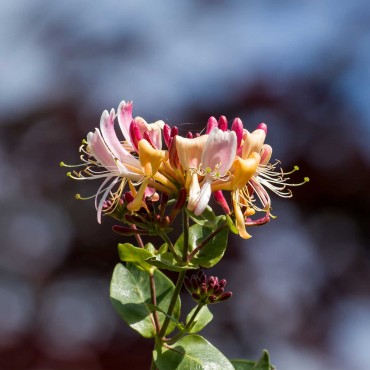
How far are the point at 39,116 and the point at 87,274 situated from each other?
0.81 m

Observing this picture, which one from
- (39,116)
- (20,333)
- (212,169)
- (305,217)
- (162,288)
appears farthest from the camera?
(39,116)

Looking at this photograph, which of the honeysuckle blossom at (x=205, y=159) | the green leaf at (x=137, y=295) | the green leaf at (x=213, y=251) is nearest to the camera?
the honeysuckle blossom at (x=205, y=159)

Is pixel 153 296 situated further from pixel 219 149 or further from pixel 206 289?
pixel 219 149

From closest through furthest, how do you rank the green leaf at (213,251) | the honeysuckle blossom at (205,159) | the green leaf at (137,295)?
the honeysuckle blossom at (205,159)
the green leaf at (213,251)
the green leaf at (137,295)

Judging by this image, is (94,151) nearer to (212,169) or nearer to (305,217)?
(212,169)

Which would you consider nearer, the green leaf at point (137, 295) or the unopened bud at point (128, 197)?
the unopened bud at point (128, 197)

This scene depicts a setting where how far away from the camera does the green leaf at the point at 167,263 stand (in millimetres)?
1058

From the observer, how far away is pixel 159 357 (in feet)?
3.71

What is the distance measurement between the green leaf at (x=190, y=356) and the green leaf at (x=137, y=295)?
0.23 feet

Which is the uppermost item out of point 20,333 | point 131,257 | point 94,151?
point 94,151

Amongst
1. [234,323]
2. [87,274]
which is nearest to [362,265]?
[234,323]

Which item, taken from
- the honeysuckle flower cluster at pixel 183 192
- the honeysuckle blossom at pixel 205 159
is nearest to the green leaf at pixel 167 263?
Answer: the honeysuckle flower cluster at pixel 183 192

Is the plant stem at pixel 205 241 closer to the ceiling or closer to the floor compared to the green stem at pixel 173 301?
closer to the ceiling

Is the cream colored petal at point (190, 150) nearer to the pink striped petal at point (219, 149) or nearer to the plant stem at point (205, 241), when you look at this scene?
the pink striped petal at point (219, 149)
